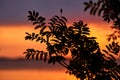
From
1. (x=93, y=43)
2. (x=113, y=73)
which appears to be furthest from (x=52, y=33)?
(x=113, y=73)

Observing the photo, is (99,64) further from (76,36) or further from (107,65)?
(76,36)

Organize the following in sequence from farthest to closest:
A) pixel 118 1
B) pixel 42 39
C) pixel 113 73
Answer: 1. pixel 42 39
2. pixel 113 73
3. pixel 118 1

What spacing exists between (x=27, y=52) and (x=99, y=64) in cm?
139

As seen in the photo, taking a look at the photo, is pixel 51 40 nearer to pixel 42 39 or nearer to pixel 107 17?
pixel 42 39

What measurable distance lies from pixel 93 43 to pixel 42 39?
1.03 m

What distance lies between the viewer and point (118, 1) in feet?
24.9

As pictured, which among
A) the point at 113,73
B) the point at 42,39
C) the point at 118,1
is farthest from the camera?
the point at 42,39

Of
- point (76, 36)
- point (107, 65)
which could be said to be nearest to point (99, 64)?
point (107, 65)

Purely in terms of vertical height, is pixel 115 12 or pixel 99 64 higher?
pixel 115 12

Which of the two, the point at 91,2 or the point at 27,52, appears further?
the point at 27,52

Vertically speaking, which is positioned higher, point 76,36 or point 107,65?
point 76,36

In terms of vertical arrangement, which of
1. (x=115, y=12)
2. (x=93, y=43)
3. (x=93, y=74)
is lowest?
(x=93, y=74)

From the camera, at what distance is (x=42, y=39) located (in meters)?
→ 8.73

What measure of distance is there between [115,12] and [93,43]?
0.89 meters
